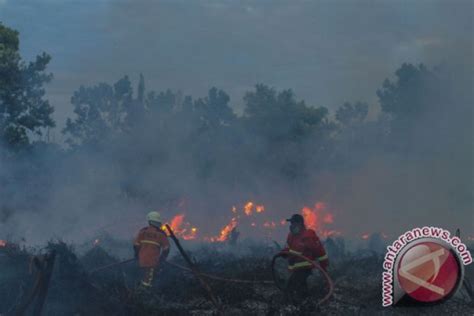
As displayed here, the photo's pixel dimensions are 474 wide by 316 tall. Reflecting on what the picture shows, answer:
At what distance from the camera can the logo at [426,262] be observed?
802 cm

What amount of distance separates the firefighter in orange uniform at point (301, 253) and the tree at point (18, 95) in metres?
16.6

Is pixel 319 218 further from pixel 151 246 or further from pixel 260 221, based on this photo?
pixel 151 246

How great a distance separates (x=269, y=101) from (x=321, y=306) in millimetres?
30045

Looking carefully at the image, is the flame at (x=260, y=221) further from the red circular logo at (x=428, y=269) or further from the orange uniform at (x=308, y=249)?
the red circular logo at (x=428, y=269)

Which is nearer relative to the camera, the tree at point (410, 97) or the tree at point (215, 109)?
the tree at point (410, 97)

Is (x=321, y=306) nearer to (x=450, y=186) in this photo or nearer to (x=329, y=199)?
(x=329, y=199)

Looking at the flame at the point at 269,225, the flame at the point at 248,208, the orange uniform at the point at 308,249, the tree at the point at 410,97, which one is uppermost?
the tree at the point at 410,97

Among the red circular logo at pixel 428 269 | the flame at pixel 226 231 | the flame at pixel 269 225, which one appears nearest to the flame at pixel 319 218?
Answer: the flame at pixel 269 225

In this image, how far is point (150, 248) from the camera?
11.4m

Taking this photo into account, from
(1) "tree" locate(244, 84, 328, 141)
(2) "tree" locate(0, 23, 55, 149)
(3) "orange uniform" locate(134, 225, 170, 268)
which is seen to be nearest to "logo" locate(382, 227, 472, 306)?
(3) "orange uniform" locate(134, 225, 170, 268)

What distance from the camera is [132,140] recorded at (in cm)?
3069

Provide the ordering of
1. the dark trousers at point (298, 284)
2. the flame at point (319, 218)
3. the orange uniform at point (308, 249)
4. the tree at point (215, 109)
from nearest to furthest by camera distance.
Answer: the orange uniform at point (308, 249)
the dark trousers at point (298, 284)
the flame at point (319, 218)
the tree at point (215, 109)

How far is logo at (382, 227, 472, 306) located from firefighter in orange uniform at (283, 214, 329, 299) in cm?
191

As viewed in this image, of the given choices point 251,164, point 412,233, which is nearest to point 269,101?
point 251,164
